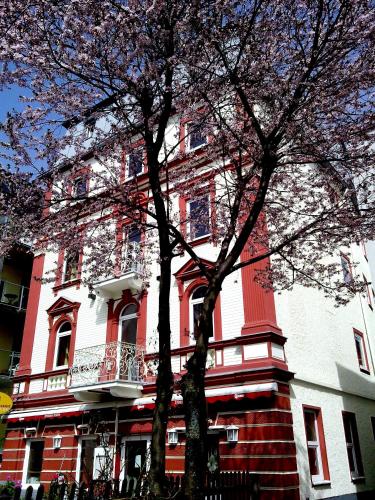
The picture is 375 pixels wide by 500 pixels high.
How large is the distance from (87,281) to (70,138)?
329 centimetres

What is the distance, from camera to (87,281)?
1112 centimetres

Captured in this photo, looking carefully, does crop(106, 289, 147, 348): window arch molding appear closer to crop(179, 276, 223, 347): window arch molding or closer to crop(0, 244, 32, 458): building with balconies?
crop(179, 276, 223, 347): window arch molding

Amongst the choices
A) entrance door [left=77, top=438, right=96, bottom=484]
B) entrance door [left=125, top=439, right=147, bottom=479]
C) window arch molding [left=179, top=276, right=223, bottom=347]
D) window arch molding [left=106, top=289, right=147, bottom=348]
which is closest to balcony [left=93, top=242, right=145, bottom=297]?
window arch molding [left=106, top=289, right=147, bottom=348]

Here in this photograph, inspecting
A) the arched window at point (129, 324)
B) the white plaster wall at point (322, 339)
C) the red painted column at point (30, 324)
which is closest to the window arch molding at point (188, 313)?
the white plaster wall at point (322, 339)

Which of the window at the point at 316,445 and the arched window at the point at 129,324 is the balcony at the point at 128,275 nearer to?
the arched window at the point at 129,324

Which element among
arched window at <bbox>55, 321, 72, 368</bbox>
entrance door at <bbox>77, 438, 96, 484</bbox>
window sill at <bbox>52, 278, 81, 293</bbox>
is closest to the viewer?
entrance door at <bbox>77, 438, 96, 484</bbox>

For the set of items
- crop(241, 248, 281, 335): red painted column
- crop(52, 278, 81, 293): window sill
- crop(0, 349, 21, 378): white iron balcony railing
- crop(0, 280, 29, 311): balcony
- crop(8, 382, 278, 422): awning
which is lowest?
crop(8, 382, 278, 422): awning

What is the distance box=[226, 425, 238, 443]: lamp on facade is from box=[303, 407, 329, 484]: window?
2245mm

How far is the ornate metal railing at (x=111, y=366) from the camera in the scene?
45.2 feet

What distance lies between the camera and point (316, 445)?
12367 mm

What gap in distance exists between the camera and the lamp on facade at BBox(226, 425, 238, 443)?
11.1 metres

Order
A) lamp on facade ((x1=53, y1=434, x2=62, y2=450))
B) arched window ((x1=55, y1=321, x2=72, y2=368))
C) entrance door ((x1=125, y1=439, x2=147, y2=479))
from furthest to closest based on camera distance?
1. arched window ((x1=55, y1=321, x2=72, y2=368))
2. lamp on facade ((x1=53, y1=434, x2=62, y2=450))
3. entrance door ((x1=125, y1=439, x2=147, y2=479))

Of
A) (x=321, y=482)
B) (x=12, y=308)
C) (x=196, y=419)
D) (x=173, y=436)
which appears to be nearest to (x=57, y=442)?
(x=173, y=436)

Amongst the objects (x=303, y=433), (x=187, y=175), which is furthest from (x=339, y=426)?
(x=187, y=175)
